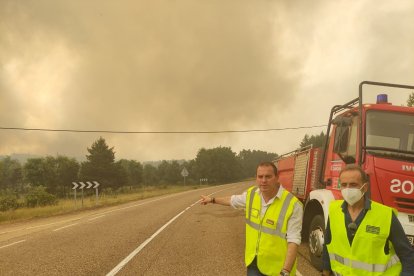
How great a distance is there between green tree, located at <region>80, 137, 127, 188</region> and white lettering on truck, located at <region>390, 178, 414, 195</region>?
64.5 meters

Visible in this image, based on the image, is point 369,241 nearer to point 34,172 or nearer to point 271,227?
point 271,227

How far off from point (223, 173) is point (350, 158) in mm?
104777

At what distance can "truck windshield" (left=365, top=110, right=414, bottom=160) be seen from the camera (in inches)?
238

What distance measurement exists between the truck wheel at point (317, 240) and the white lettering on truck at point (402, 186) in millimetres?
1517

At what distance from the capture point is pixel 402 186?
5.64 meters

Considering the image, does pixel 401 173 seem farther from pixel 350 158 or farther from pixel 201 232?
pixel 201 232

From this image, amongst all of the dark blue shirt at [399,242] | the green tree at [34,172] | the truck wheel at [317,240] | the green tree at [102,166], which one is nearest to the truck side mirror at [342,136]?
the truck wheel at [317,240]

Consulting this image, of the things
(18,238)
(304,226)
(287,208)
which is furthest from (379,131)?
(18,238)

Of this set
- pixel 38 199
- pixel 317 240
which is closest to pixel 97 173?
pixel 38 199

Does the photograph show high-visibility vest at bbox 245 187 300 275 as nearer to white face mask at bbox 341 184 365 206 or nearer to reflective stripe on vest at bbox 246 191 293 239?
reflective stripe on vest at bbox 246 191 293 239

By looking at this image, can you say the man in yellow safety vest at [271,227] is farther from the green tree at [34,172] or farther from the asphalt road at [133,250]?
the green tree at [34,172]

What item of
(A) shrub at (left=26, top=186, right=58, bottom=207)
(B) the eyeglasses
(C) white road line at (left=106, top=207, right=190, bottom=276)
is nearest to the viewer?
(B) the eyeglasses

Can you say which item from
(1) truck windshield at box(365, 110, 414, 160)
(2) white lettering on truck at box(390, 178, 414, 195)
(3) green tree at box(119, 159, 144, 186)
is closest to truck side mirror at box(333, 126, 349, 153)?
(1) truck windshield at box(365, 110, 414, 160)

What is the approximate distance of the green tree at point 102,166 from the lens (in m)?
66.2
